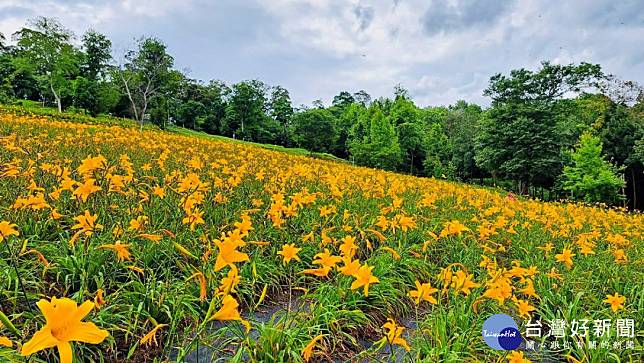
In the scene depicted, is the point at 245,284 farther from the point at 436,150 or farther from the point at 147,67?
the point at 436,150

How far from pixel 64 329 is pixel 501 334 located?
190cm

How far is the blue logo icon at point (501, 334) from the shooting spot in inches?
74.9

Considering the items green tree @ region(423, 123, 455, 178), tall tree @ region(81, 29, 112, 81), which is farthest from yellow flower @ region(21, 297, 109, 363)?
tall tree @ region(81, 29, 112, 81)

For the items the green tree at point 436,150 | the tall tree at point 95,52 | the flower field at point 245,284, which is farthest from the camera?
the tall tree at point 95,52

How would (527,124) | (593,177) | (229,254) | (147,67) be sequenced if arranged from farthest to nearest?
1. (147,67)
2. (527,124)
3. (593,177)
4. (229,254)

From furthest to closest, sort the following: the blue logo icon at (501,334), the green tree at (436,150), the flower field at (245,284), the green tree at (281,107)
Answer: the green tree at (281,107) → the green tree at (436,150) → the blue logo icon at (501,334) → the flower field at (245,284)

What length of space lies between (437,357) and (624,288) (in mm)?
2224

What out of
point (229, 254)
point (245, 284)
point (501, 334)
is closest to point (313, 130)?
point (245, 284)

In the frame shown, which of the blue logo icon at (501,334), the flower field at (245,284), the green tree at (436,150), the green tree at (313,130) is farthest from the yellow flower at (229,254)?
the green tree at (313,130)

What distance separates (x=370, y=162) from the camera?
27484mm

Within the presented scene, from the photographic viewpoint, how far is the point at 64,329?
2.79 feet

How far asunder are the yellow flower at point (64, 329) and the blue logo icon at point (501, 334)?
71.3 inches

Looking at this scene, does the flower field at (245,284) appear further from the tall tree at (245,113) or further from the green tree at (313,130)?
the tall tree at (245,113)

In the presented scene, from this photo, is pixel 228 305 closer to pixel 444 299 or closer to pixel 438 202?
pixel 444 299
